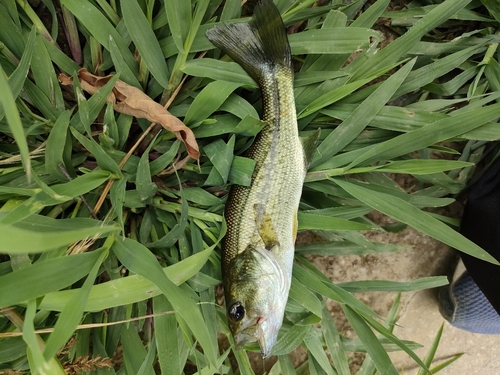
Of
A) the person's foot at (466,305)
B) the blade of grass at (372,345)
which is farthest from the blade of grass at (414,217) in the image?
the person's foot at (466,305)

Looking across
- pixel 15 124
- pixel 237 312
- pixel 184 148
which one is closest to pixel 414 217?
pixel 237 312

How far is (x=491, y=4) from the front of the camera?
1179mm

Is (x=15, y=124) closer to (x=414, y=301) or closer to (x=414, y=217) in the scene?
(x=414, y=217)

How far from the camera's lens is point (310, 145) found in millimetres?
1019

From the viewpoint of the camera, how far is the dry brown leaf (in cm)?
97

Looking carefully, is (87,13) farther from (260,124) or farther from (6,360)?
(6,360)

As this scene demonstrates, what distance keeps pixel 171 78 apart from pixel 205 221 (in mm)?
369

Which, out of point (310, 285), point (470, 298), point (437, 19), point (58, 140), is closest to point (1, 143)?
point (58, 140)

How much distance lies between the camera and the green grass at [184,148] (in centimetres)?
92

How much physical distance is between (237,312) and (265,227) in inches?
8.2

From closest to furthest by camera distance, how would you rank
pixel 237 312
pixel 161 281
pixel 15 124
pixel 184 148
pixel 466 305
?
pixel 15 124 → pixel 161 281 → pixel 237 312 → pixel 184 148 → pixel 466 305

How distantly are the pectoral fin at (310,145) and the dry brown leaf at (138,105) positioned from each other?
27 cm

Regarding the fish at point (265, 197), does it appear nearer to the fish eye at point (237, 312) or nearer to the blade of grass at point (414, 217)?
the fish eye at point (237, 312)

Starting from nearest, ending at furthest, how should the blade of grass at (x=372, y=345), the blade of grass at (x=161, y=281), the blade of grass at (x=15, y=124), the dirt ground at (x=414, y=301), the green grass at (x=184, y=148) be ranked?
the blade of grass at (x=15, y=124) < the blade of grass at (x=161, y=281) < the green grass at (x=184, y=148) < the blade of grass at (x=372, y=345) < the dirt ground at (x=414, y=301)
